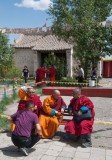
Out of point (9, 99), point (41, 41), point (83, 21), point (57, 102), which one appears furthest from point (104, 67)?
point (57, 102)

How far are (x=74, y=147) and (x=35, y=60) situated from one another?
27.4 metres

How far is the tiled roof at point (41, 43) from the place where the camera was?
33219mm

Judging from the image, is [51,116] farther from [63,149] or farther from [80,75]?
[80,75]

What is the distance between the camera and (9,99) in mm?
13953

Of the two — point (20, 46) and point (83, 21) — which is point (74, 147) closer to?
point (83, 21)

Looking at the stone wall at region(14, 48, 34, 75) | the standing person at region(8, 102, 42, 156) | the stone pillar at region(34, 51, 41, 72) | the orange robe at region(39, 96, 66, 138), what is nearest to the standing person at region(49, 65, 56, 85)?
the stone pillar at region(34, 51, 41, 72)

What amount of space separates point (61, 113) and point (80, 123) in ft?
2.05

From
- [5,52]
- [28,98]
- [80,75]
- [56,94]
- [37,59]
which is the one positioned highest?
[5,52]

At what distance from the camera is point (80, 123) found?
7.51 metres

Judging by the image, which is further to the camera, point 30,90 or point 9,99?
point 9,99

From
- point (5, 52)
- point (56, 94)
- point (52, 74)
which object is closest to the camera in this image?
point (56, 94)

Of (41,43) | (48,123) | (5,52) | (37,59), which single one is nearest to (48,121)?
(48,123)

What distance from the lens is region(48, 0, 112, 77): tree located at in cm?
2212

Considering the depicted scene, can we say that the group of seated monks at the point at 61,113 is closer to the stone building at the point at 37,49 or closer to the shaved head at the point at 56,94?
the shaved head at the point at 56,94
